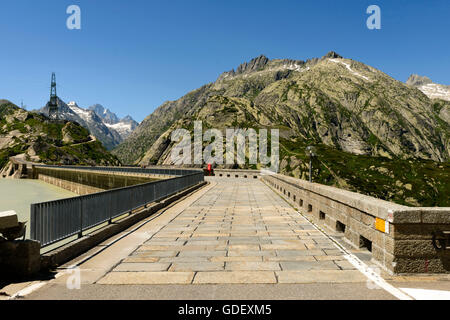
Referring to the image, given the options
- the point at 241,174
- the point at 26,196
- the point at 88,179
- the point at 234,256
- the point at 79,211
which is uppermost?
the point at 79,211

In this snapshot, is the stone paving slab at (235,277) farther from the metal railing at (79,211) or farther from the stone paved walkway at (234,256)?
the metal railing at (79,211)

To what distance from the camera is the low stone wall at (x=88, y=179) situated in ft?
129

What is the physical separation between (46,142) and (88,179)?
94276 mm

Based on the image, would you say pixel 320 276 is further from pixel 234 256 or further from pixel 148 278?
pixel 148 278

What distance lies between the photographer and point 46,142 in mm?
134250

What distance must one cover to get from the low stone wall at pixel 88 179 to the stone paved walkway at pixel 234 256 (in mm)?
25260

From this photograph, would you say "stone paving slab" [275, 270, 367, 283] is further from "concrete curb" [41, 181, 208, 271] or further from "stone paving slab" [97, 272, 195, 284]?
"concrete curb" [41, 181, 208, 271]

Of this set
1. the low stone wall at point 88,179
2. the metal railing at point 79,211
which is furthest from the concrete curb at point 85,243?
the low stone wall at point 88,179

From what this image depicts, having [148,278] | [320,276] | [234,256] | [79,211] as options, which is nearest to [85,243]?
[79,211]

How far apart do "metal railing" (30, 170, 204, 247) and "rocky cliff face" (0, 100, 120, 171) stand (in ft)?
395

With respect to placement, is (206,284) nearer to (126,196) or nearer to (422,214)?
(422,214)
